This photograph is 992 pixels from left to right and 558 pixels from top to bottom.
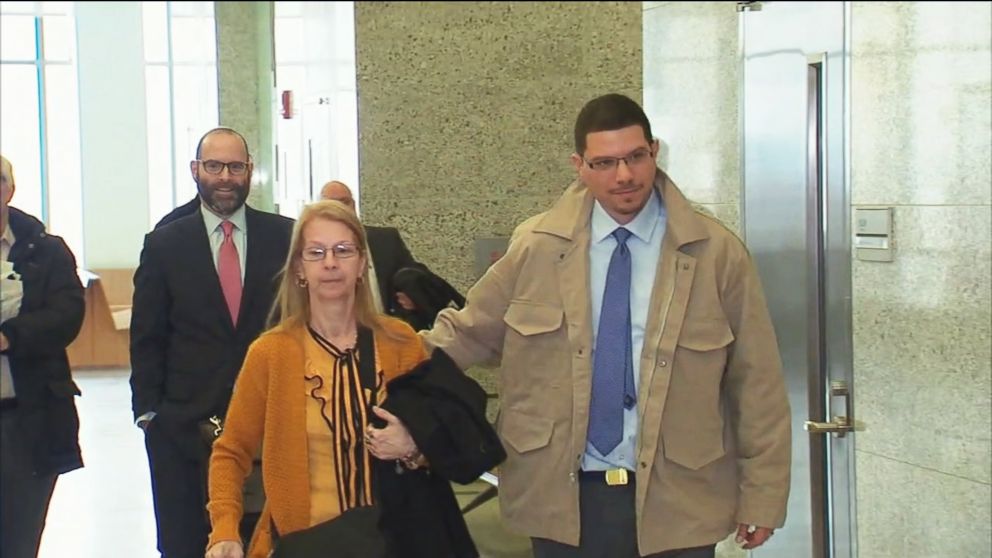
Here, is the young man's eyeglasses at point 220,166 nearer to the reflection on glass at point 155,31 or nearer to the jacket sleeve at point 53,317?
the jacket sleeve at point 53,317

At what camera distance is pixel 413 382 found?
2496 millimetres

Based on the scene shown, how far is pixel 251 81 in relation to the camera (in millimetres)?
7676

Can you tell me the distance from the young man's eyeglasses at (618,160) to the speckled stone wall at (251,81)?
3927 millimetres

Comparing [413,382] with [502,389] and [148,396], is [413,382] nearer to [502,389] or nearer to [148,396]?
[502,389]

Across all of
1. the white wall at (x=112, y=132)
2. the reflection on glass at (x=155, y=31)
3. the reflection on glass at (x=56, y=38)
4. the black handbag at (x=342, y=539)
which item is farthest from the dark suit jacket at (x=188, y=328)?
the reflection on glass at (x=56, y=38)

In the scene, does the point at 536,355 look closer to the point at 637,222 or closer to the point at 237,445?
the point at 637,222

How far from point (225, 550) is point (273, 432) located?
0.25 metres

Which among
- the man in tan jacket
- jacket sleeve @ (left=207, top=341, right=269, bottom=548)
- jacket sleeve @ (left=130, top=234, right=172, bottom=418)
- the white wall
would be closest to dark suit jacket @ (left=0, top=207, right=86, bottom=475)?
jacket sleeve @ (left=130, top=234, right=172, bottom=418)

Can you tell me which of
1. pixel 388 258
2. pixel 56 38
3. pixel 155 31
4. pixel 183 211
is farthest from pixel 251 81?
pixel 56 38

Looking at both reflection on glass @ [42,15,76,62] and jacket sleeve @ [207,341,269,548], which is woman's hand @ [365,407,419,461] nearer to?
jacket sleeve @ [207,341,269,548]

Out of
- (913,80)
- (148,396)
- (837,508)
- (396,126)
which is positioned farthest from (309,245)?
(396,126)

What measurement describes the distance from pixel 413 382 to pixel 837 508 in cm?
162

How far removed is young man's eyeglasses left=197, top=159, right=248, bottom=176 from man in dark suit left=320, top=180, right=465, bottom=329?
110cm

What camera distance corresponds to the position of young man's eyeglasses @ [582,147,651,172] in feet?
8.45
